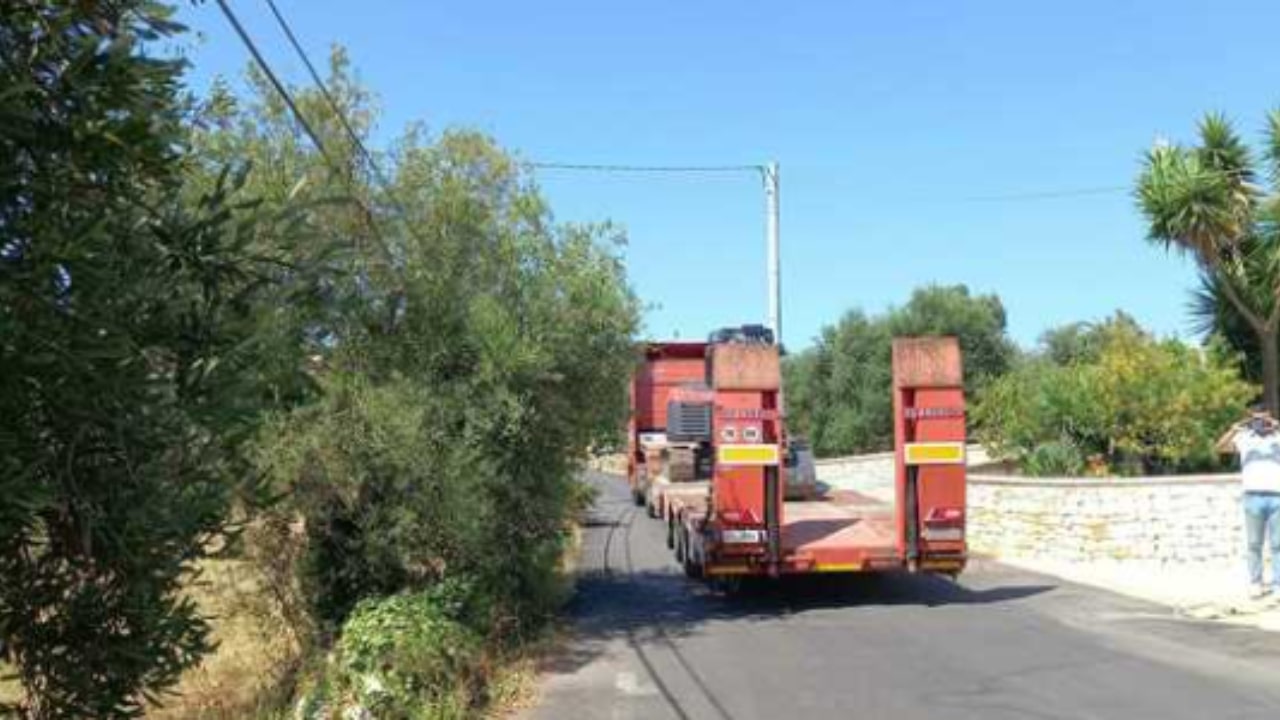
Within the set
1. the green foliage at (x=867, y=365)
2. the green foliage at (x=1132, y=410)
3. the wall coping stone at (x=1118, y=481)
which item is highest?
the green foliage at (x=867, y=365)

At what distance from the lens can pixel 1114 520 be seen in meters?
17.9

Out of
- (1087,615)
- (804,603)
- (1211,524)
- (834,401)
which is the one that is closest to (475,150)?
Answer: (804,603)

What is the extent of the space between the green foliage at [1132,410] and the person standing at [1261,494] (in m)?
6.05

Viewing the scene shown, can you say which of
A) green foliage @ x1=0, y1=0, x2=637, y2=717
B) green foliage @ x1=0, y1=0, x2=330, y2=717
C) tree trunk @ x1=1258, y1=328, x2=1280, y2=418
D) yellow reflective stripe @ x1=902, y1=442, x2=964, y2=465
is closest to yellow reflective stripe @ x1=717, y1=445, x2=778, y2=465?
yellow reflective stripe @ x1=902, y1=442, x2=964, y2=465

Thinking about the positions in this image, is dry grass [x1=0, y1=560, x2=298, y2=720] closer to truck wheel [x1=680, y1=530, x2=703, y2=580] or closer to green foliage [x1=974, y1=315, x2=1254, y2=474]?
truck wheel [x1=680, y1=530, x2=703, y2=580]

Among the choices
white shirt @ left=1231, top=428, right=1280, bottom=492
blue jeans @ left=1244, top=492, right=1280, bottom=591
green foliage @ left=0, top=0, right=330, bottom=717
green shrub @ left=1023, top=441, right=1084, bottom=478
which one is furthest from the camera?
green shrub @ left=1023, top=441, right=1084, bottom=478

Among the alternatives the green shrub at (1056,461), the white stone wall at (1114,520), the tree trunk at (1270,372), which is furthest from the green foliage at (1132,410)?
the white stone wall at (1114,520)

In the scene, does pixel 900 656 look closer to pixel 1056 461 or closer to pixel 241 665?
pixel 241 665

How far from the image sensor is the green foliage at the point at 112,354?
A: 3.14 metres

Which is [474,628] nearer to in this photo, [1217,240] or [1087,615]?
[1087,615]

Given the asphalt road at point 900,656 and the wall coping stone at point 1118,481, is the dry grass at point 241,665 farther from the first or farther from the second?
the wall coping stone at point 1118,481

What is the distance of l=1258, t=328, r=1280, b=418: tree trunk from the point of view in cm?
2003

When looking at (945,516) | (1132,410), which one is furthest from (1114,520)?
(945,516)

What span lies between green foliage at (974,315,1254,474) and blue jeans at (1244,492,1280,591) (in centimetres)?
613
